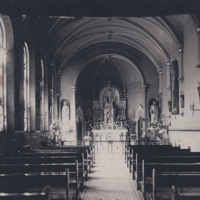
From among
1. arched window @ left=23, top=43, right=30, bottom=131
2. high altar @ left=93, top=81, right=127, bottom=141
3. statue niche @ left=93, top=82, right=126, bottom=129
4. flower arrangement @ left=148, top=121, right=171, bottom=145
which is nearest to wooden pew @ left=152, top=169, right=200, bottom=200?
arched window @ left=23, top=43, right=30, bottom=131

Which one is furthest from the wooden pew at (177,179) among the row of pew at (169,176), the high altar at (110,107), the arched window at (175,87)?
the high altar at (110,107)

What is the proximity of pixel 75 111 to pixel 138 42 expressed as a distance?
6931mm

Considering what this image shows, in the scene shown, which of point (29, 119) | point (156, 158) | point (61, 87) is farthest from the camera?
point (61, 87)

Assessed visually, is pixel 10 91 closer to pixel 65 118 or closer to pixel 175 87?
pixel 175 87

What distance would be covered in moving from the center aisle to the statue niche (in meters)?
11.0

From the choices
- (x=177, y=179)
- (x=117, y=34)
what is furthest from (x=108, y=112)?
(x=177, y=179)

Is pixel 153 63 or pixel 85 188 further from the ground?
pixel 153 63

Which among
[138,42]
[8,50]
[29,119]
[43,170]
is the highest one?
[138,42]

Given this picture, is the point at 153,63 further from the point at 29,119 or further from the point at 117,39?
the point at 29,119

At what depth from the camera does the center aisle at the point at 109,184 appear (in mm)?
7234

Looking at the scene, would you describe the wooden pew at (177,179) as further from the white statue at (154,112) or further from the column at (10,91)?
the white statue at (154,112)

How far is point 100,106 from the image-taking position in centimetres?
2380

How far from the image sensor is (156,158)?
731 cm

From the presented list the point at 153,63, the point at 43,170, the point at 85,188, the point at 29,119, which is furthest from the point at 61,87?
the point at 43,170
